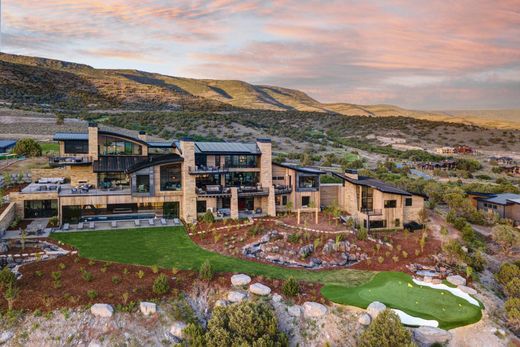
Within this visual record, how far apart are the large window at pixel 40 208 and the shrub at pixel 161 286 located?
50.8 feet

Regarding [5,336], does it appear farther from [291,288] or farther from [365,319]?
[365,319]

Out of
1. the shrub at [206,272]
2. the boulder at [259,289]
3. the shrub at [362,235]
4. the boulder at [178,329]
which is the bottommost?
the boulder at [178,329]

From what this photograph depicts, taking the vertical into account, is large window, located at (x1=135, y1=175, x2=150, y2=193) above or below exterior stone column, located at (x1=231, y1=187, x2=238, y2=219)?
above

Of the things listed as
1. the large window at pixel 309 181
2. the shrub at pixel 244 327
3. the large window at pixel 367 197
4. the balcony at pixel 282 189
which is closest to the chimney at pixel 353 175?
the large window at pixel 367 197

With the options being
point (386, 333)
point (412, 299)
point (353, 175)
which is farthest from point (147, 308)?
point (353, 175)

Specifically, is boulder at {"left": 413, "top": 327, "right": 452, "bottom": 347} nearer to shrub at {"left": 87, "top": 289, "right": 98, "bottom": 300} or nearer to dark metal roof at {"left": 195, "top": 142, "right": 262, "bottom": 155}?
shrub at {"left": 87, "top": 289, "right": 98, "bottom": 300}

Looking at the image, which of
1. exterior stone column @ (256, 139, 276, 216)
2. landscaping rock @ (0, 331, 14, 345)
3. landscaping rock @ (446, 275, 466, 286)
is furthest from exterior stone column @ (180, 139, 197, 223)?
landscaping rock @ (446, 275, 466, 286)

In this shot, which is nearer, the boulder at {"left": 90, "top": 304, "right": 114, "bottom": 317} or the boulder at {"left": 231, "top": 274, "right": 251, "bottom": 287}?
the boulder at {"left": 90, "top": 304, "right": 114, "bottom": 317}

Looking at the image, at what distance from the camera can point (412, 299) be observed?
1998cm

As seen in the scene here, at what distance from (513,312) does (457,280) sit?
3635 millimetres

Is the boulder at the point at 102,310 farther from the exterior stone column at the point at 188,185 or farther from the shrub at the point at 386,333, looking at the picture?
the exterior stone column at the point at 188,185

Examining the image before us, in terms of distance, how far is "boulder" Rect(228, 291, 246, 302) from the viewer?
62.8 ft

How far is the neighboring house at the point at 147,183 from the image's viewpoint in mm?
30156

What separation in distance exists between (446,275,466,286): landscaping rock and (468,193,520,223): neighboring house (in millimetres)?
18152
